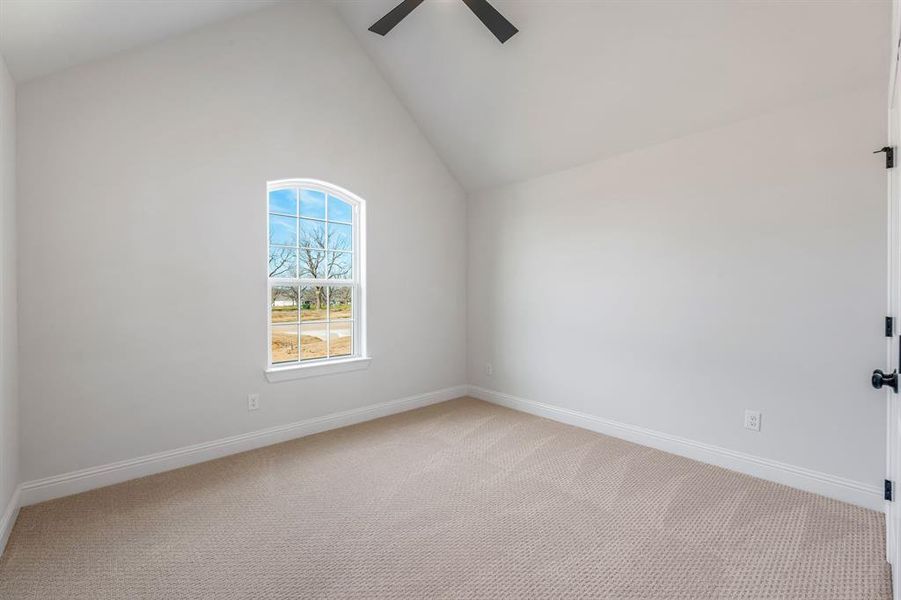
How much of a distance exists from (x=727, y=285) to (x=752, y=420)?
34.5 inches

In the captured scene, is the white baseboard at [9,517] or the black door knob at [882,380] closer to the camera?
the black door knob at [882,380]

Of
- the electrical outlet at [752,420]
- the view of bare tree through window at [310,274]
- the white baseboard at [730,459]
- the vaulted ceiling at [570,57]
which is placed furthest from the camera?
the view of bare tree through window at [310,274]

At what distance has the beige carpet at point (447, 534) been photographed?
1767 mm

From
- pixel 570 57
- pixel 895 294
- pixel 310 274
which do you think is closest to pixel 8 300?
pixel 310 274

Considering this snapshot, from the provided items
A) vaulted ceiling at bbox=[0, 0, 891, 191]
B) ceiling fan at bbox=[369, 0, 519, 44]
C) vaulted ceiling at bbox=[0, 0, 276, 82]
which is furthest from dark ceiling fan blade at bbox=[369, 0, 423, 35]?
vaulted ceiling at bbox=[0, 0, 276, 82]

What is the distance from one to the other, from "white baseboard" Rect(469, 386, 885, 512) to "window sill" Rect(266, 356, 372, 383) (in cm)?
160

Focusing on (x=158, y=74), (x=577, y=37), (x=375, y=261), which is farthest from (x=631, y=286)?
(x=158, y=74)

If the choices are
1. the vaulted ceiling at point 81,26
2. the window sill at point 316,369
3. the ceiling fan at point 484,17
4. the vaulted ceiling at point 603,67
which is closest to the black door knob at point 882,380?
the vaulted ceiling at point 603,67

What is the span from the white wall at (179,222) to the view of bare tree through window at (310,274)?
0.19 meters

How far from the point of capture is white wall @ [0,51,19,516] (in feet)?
6.72

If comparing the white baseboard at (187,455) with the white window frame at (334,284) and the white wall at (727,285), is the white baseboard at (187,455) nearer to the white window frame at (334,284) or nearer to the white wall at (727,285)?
the white window frame at (334,284)

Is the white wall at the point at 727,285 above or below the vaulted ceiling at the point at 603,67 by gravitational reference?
below

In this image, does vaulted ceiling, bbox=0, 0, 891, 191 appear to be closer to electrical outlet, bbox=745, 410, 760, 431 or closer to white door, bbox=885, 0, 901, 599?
white door, bbox=885, 0, 901, 599

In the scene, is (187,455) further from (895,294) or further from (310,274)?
(895,294)
